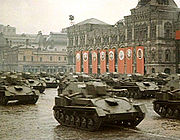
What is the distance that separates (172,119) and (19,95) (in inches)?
367

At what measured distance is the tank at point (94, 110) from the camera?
43.5 feet

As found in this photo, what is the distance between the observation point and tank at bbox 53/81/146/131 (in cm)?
1327

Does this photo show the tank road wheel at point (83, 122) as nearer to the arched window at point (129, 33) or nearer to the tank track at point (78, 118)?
the tank track at point (78, 118)

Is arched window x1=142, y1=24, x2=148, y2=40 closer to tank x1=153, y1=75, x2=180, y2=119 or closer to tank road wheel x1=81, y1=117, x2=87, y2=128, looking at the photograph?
tank x1=153, y1=75, x2=180, y2=119

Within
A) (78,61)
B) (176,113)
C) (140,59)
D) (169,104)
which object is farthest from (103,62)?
(176,113)

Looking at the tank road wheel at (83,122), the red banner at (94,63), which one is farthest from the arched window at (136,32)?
the tank road wheel at (83,122)

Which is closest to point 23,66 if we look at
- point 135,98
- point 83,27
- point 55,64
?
point 55,64

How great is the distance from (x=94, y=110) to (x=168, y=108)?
5.37 meters

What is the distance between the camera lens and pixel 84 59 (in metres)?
73.9

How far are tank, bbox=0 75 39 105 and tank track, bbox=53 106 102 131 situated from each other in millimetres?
7323

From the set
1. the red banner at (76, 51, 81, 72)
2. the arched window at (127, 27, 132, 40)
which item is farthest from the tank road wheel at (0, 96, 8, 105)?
the red banner at (76, 51, 81, 72)

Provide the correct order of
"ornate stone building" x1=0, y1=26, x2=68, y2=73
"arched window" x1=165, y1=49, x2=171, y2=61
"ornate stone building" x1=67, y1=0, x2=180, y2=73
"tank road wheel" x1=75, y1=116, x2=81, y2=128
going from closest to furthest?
"tank road wheel" x1=75, y1=116, x2=81, y2=128 → "ornate stone building" x1=67, y1=0, x2=180, y2=73 → "arched window" x1=165, y1=49, x2=171, y2=61 → "ornate stone building" x1=0, y1=26, x2=68, y2=73

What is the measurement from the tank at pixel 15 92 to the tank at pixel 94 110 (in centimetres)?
724

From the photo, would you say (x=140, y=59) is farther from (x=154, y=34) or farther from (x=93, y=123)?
(x=93, y=123)
